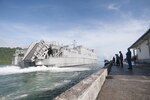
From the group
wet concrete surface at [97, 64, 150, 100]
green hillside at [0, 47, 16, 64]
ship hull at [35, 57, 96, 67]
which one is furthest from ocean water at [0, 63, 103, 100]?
green hillside at [0, 47, 16, 64]

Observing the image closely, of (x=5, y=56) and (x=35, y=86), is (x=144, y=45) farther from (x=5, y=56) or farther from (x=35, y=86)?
(x=5, y=56)

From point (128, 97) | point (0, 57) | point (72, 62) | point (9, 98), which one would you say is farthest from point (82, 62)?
point (0, 57)

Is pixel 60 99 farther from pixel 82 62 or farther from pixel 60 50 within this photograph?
pixel 82 62

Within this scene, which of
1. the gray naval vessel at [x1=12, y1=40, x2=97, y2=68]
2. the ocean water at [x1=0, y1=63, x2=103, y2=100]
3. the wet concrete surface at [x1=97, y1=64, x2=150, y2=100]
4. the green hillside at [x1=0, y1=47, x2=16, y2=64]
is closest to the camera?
the wet concrete surface at [x1=97, y1=64, x2=150, y2=100]

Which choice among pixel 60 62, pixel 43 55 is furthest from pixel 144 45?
pixel 60 62

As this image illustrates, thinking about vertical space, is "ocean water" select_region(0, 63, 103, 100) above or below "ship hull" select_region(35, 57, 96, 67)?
below


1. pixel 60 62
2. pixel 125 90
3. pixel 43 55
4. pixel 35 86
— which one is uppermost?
pixel 43 55

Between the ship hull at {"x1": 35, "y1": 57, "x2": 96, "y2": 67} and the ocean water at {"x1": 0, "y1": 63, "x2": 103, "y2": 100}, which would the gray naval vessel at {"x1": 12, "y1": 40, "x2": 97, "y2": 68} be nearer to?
the ship hull at {"x1": 35, "y1": 57, "x2": 96, "y2": 67}

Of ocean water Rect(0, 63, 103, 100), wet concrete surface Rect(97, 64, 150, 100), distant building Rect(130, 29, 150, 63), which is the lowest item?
ocean water Rect(0, 63, 103, 100)

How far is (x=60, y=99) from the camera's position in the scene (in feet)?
10.3

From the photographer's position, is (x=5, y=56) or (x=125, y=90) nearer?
(x=125, y=90)

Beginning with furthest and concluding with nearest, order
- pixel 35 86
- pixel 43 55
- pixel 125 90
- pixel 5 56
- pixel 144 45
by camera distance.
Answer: pixel 5 56
pixel 43 55
pixel 144 45
pixel 35 86
pixel 125 90

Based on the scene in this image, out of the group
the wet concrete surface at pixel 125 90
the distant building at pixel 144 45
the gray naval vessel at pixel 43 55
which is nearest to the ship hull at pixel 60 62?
A: the gray naval vessel at pixel 43 55

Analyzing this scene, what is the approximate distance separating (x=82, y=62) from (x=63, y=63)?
26.9m
